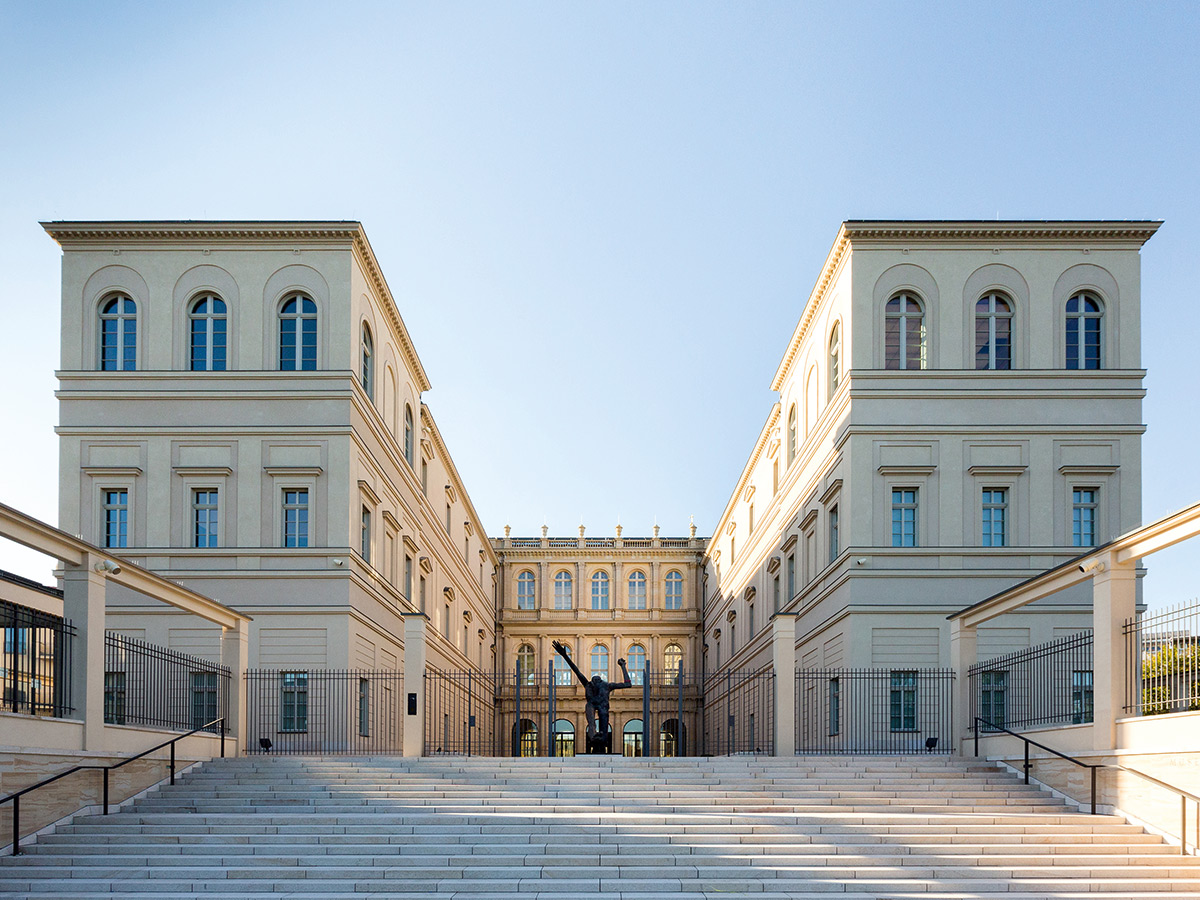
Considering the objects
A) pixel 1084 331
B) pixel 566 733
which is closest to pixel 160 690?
pixel 1084 331

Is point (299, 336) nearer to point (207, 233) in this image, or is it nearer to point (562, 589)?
point (207, 233)

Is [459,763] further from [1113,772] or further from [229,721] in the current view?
[1113,772]

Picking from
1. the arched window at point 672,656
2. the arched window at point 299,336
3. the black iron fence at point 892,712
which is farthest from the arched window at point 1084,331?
the arched window at point 672,656

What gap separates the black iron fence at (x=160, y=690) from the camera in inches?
818

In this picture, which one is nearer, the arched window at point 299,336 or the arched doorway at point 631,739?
the arched window at point 299,336

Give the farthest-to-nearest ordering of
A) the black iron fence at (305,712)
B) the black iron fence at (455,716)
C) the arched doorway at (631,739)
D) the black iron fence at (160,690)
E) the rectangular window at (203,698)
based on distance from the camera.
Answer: the arched doorway at (631,739)
the black iron fence at (455,716)
the black iron fence at (305,712)
the rectangular window at (203,698)
the black iron fence at (160,690)

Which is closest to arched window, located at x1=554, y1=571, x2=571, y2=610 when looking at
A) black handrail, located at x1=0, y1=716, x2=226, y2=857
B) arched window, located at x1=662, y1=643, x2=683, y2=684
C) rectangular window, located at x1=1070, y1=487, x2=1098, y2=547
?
arched window, located at x1=662, y1=643, x2=683, y2=684

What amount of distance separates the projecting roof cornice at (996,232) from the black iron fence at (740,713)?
11.6 metres

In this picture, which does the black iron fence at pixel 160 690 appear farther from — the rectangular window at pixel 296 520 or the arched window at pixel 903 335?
the arched window at pixel 903 335

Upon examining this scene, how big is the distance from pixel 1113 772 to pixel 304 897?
1099cm

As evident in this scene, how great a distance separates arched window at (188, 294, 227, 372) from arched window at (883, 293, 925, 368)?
17368mm

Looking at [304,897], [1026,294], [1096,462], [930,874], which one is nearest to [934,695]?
[1096,462]

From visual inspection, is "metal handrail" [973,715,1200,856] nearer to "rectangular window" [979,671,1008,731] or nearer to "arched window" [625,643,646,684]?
"rectangular window" [979,671,1008,731]

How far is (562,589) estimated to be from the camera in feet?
238
